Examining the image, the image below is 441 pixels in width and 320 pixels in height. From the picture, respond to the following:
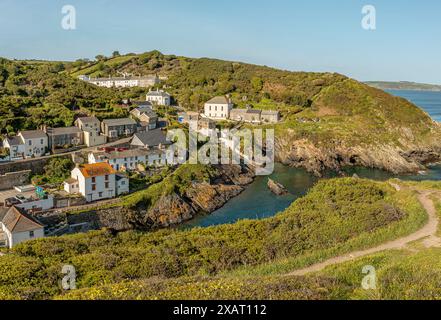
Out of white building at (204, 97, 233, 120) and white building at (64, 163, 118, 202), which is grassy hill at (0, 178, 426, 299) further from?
Answer: white building at (204, 97, 233, 120)

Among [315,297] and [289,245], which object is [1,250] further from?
[315,297]

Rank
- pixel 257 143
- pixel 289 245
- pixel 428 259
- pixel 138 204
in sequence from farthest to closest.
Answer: pixel 257 143 < pixel 138 204 < pixel 289 245 < pixel 428 259

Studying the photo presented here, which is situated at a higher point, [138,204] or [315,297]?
[315,297]

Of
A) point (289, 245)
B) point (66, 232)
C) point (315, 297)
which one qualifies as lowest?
point (66, 232)

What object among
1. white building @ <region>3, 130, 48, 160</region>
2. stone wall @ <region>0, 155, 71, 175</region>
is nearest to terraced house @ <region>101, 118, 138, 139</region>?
white building @ <region>3, 130, 48, 160</region>

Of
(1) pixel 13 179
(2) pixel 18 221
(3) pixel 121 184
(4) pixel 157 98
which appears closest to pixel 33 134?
(1) pixel 13 179

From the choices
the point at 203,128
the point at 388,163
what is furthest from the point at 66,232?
the point at 388,163
